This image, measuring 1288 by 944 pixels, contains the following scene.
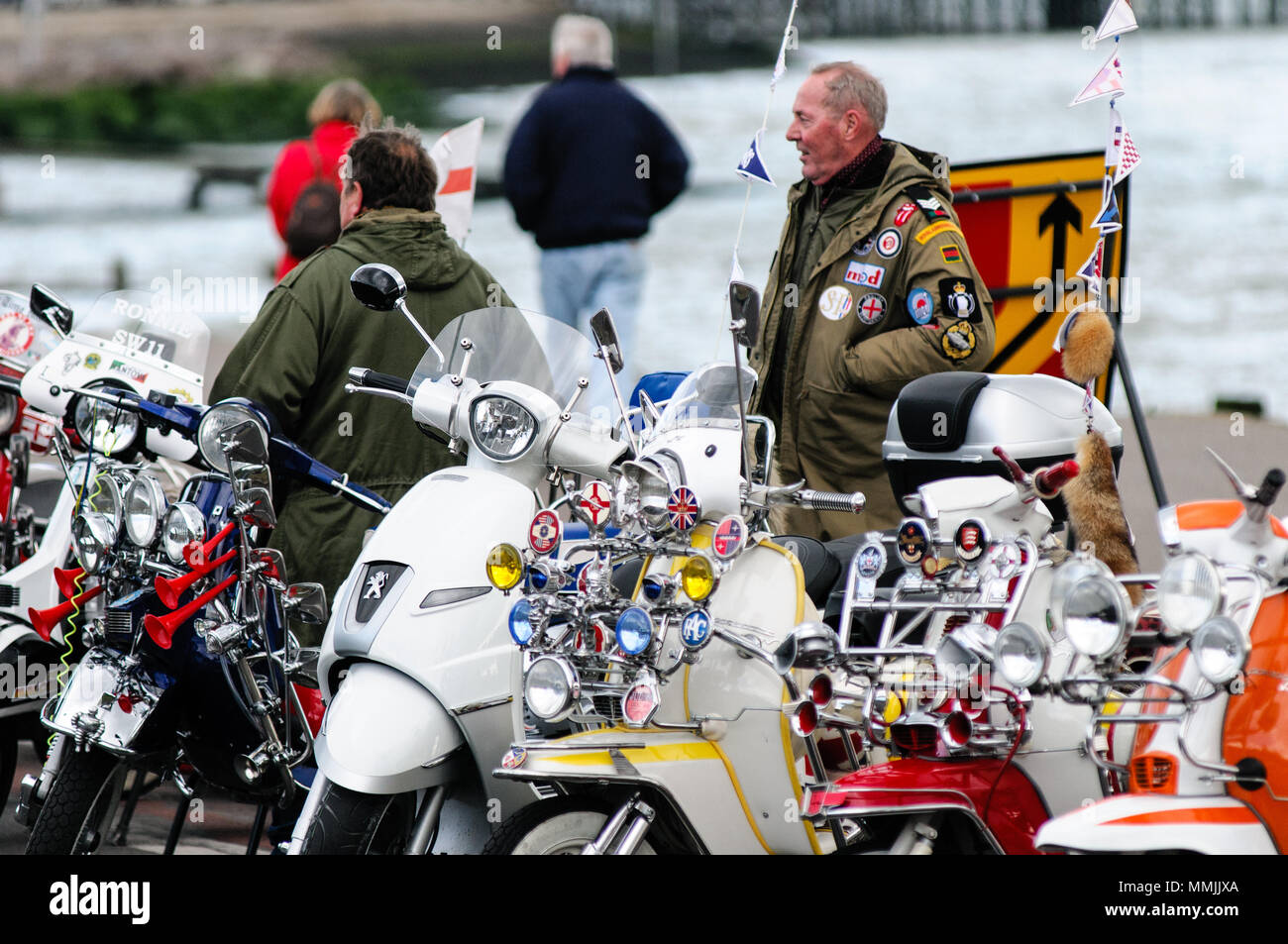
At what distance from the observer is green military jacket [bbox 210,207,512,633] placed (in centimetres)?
434

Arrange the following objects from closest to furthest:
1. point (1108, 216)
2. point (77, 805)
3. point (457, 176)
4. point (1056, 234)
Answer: point (77, 805) < point (1108, 216) < point (1056, 234) < point (457, 176)

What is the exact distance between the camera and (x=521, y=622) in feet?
10.8

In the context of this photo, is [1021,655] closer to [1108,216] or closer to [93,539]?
[1108,216]

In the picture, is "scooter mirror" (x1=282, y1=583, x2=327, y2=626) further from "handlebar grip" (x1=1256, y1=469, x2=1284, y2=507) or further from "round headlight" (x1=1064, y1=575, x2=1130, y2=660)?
"handlebar grip" (x1=1256, y1=469, x2=1284, y2=507)

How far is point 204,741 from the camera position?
3916 mm

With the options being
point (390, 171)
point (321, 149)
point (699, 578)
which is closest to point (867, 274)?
point (390, 171)

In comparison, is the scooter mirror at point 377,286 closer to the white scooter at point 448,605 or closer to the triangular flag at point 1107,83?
the white scooter at point 448,605

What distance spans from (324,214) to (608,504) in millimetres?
2808

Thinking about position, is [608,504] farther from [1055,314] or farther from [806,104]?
[1055,314]

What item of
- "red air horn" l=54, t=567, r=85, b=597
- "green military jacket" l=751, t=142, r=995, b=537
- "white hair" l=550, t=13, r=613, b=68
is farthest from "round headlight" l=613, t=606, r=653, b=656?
"white hair" l=550, t=13, r=613, b=68

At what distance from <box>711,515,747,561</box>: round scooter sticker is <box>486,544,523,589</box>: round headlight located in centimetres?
37

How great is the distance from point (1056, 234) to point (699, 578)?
318 cm

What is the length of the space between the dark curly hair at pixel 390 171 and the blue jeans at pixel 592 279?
3033mm

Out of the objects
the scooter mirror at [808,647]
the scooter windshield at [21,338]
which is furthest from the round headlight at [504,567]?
the scooter windshield at [21,338]
